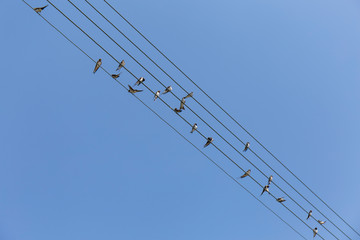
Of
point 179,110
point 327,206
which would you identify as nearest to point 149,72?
point 179,110

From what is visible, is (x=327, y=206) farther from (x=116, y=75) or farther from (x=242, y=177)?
(x=116, y=75)

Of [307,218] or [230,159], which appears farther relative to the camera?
[307,218]

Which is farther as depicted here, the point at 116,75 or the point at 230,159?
the point at 116,75

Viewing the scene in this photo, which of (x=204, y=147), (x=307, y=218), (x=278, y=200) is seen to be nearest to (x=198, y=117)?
(x=204, y=147)

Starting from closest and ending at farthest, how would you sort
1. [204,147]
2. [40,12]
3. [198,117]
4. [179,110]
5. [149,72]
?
[149,72] → [198,117] → [40,12] → [179,110] → [204,147]

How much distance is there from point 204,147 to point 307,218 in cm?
682

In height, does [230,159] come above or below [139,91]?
below

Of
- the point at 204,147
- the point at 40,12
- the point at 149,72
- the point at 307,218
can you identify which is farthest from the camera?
the point at 307,218

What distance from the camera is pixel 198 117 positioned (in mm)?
12977

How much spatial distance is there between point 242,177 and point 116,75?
6.71m

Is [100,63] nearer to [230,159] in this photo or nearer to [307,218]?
[230,159]

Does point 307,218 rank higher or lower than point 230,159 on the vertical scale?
higher

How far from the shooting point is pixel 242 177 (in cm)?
1678

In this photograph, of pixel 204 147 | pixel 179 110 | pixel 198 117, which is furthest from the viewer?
pixel 204 147
